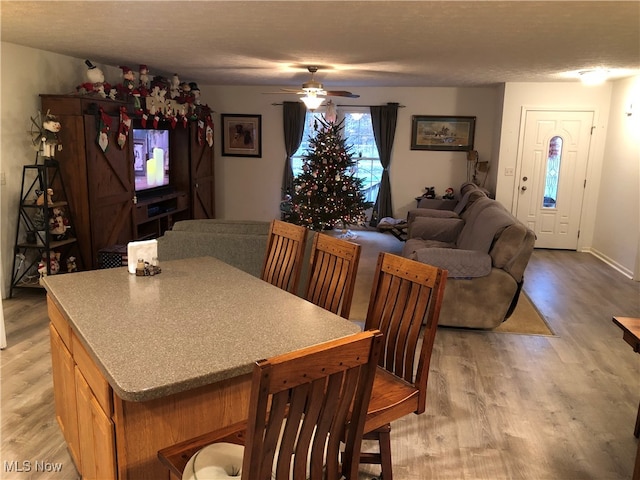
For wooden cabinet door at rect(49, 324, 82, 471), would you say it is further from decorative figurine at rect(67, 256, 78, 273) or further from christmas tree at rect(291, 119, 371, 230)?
christmas tree at rect(291, 119, 371, 230)

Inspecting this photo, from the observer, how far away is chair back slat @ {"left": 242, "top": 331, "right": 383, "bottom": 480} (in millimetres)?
1154

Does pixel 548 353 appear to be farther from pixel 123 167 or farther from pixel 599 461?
pixel 123 167

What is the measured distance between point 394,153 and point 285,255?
19.5 ft

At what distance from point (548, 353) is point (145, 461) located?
10.7 ft

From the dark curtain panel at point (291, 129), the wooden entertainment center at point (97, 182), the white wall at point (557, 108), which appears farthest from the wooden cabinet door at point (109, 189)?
the white wall at point (557, 108)

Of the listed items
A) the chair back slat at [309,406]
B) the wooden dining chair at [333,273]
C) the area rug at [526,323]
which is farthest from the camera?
the area rug at [526,323]

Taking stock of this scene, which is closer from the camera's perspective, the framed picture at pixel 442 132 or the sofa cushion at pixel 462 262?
the sofa cushion at pixel 462 262

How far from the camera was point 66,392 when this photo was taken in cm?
225

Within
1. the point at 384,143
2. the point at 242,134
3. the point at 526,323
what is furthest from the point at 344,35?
the point at 242,134

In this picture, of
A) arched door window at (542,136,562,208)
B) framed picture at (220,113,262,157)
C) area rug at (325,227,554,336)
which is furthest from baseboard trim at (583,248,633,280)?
framed picture at (220,113,262,157)

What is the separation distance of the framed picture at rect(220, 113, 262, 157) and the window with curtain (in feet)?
2.36

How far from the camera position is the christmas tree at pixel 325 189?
7.10 m

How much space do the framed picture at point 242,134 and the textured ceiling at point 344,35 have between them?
2436 mm

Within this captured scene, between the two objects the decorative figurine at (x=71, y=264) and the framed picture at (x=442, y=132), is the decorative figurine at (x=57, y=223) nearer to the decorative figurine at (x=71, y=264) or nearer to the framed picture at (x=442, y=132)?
the decorative figurine at (x=71, y=264)
